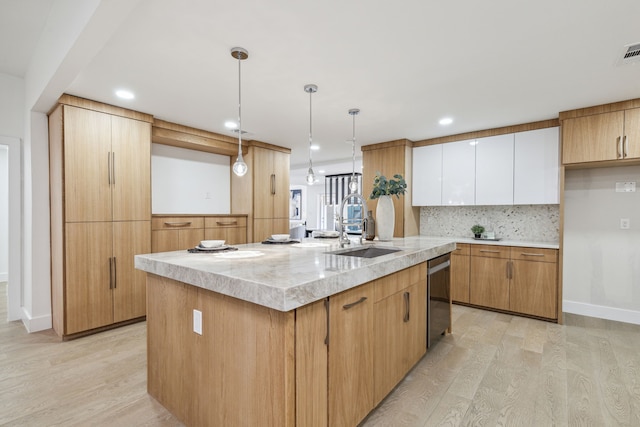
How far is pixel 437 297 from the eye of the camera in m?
2.66

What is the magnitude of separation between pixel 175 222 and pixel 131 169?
31.5 inches

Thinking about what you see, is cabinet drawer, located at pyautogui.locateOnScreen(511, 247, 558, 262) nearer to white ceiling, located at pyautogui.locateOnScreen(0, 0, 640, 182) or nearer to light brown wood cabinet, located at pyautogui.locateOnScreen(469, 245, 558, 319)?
light brown wood cabinet, located at pyautogui.locateOnScreen(469, 245, 558, 319)

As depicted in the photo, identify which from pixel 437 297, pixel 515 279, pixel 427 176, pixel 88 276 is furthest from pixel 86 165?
pixel 515 279

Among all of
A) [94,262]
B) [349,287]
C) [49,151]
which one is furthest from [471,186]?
[49,151]

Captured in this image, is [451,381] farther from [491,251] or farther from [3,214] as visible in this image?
[3,214]

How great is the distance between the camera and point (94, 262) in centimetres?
306

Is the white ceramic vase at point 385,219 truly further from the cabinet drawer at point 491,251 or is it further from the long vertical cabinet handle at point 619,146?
the long vertical cabinet handle at point 619,146

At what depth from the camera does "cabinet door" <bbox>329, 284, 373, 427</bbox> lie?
1450 mm

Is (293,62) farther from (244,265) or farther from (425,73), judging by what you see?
(244,265)

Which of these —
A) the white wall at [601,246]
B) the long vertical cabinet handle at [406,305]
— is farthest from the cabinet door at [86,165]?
the white wall at [601,246]

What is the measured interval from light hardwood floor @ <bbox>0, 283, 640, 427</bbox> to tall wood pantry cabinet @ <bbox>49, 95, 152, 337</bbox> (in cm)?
32

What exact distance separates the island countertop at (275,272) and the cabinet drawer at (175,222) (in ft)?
6.11

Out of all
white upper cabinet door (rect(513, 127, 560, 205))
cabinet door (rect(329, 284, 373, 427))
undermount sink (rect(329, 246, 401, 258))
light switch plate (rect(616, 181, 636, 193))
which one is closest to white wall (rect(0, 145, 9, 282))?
undermount sink (rect(329, 246, 401, 258))

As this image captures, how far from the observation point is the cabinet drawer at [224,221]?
4193 millimetres
